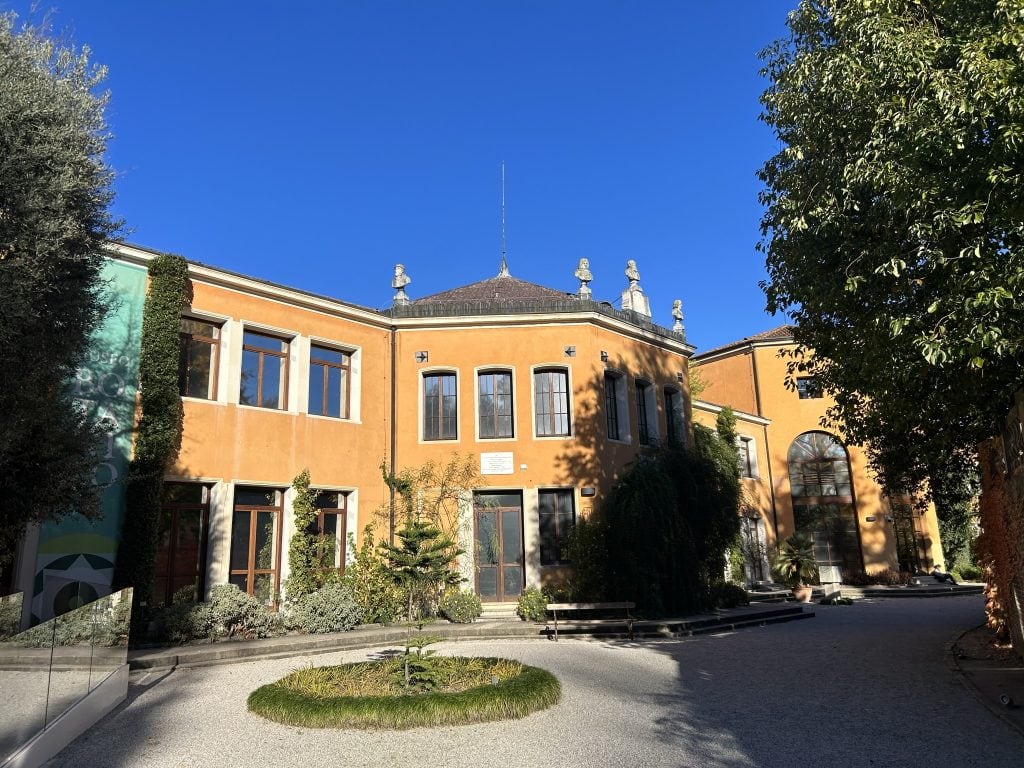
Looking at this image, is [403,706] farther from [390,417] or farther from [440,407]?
[440,407]

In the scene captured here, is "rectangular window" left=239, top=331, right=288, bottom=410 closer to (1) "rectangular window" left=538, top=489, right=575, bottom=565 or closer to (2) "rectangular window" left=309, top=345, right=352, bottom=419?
(2) "rectangular window" left=309, top=345, right=352, bottom=419

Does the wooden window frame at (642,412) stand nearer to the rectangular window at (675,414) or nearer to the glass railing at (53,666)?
the rectangular window at (675,414)

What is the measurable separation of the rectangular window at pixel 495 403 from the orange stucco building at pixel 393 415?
0.03 meters

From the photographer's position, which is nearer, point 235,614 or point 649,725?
point 649,725

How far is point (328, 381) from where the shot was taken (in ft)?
51.4

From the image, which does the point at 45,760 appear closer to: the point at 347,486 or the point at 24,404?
the point at 24,404

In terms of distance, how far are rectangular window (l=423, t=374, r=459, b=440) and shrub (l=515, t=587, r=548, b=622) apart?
3.88 meters

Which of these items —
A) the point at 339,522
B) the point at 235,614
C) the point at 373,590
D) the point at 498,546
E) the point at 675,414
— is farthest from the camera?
the point at 675,414

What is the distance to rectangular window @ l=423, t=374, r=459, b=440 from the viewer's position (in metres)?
16.5

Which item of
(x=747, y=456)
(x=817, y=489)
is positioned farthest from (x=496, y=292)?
(x=817, y=489)

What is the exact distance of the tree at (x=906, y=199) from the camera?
6.09 meters

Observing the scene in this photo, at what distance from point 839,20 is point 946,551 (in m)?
28.2

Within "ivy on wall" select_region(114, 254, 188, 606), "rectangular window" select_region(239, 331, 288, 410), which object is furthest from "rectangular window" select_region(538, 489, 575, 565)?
Result: "ivy on wall" select_region(114, 254, 188, 606)

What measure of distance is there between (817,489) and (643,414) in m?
12.1
